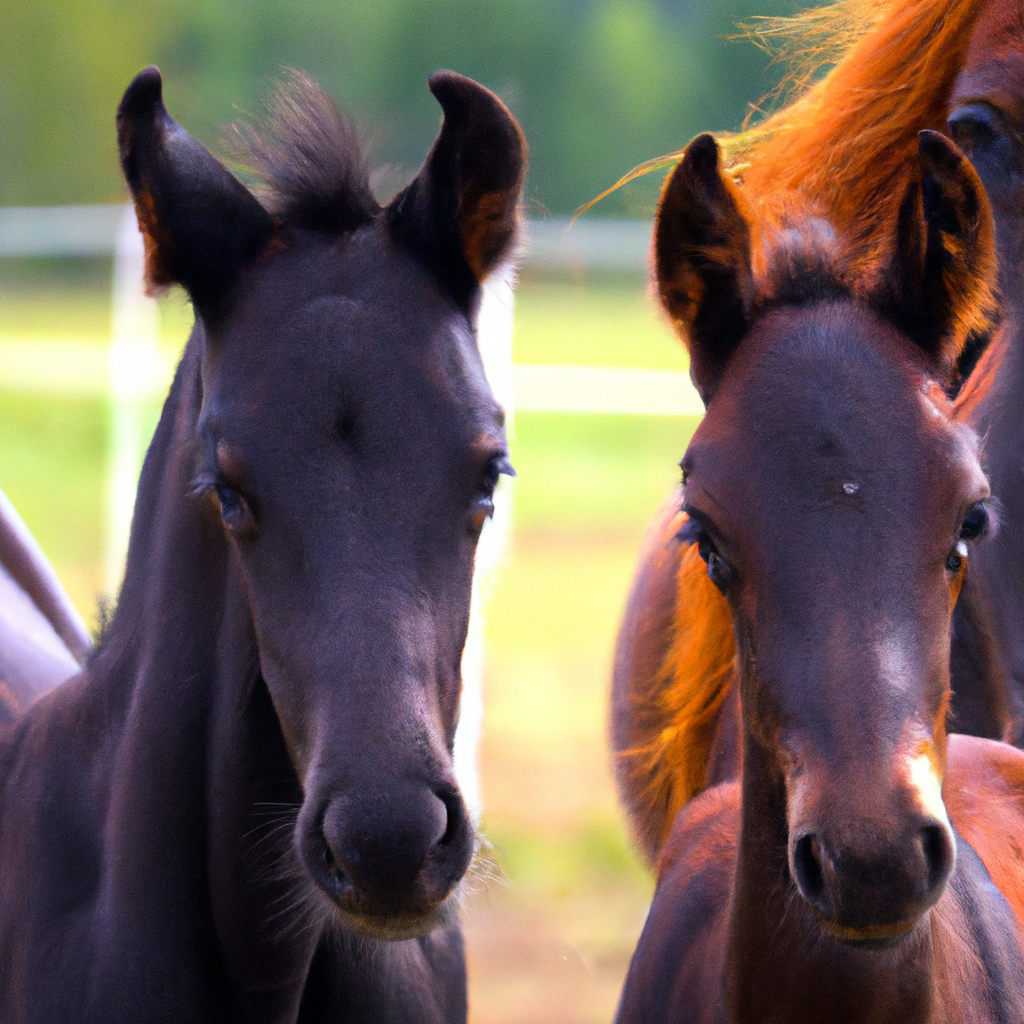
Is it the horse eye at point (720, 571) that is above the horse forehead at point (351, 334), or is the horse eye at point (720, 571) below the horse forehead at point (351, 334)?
below

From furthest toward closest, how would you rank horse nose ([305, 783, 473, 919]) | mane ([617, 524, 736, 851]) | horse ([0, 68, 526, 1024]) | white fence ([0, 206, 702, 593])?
white fence ([0, 206, 702, 593]) < mane ([617, 524, 736, 851]) < horse ([0, 68, 526, 1024]) < horse nose ([305, 783, 473, 919])

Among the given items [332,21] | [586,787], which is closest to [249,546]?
[586,787]

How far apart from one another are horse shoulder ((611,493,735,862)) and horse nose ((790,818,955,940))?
558mm

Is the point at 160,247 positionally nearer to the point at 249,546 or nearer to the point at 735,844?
the point at 249,546

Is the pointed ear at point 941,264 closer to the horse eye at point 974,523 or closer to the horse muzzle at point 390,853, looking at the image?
the horse eye at point 974,523

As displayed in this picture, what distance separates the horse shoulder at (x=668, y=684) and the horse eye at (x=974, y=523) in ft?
1.35

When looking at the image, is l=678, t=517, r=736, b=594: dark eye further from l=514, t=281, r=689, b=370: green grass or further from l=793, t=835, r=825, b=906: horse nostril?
l=514, t=281, r=689, b=370: green grass

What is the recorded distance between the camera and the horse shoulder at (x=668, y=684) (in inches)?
95.3

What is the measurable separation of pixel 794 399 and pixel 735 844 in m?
0.83

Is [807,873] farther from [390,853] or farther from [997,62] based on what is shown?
[997,62]

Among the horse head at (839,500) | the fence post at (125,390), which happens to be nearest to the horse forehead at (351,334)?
the horse head at (839,500)

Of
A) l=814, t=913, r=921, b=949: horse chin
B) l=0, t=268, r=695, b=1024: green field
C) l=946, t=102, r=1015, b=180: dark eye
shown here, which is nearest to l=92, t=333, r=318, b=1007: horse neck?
l=0, t=268, r=695, b=1024: green field

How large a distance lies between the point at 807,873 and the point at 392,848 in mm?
526

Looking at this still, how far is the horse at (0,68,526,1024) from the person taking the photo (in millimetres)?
→ 1724
